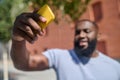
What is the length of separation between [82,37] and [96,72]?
41cm

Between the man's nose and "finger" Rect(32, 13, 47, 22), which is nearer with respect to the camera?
"finger" Rect(32, 13, 47, 22)

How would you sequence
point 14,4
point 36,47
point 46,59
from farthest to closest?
point 36,47 → point 14,4 → point 46,59

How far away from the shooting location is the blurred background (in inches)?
408

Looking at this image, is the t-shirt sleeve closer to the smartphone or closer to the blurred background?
the smartphone

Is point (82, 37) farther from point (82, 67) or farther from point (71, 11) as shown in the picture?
point (71, 11)

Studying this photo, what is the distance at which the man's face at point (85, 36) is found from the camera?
2.99 metres

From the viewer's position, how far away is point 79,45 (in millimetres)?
2990

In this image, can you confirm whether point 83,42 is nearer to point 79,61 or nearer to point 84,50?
point 84,50

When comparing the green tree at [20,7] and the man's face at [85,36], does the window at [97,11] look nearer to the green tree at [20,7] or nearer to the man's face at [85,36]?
the green tree at [20,7]

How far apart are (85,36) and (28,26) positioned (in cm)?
157

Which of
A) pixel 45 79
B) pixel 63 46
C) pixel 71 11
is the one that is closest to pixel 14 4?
pixel 71 11

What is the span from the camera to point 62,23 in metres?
23.0

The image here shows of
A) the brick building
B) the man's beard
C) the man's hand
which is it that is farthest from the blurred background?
the man's hand

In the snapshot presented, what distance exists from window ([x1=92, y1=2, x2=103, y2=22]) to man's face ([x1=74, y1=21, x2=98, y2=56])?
711 inches
